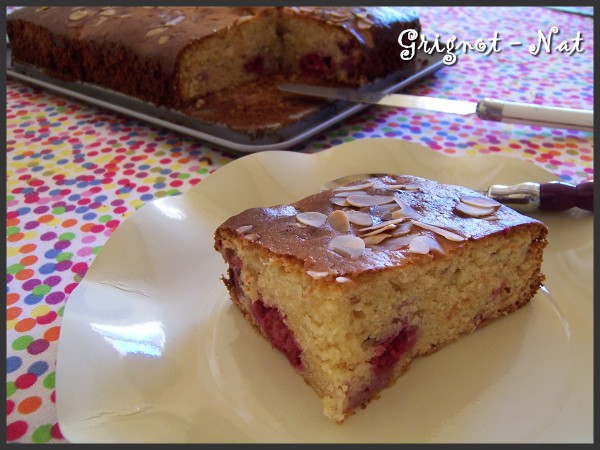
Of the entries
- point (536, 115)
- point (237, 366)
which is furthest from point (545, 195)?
point (237, 366)

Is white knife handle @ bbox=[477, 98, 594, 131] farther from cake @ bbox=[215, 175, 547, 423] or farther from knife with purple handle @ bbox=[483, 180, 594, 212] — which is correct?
cake @ bbox=[215, 175, 547, 423]

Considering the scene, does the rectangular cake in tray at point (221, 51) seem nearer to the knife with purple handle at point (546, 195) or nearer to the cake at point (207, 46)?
the cake at point (207, 46)

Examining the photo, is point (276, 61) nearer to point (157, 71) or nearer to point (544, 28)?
point (157, 71)

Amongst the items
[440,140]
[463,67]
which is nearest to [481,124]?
[440,140]

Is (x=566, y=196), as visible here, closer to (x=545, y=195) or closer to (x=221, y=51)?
(x=545, y=195)

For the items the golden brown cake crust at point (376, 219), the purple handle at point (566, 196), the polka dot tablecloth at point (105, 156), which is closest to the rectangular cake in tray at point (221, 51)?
the polka dot tablecloth at point (105, 156)

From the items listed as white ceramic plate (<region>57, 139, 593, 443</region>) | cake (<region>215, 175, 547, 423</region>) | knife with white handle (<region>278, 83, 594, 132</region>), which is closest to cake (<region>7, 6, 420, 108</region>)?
knife with white handle (<region>278, 83, 594, 132</region>)
